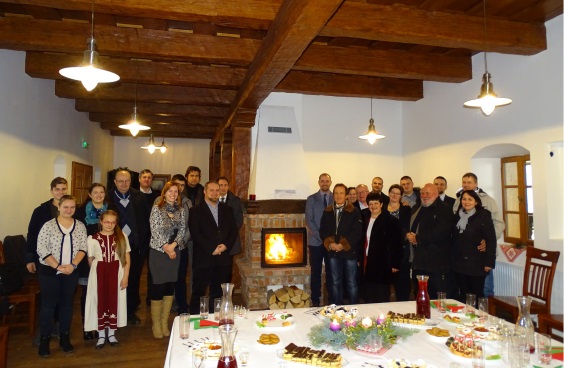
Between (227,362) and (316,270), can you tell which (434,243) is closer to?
(316,270)

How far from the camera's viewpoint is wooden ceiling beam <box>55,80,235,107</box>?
5.30 metres

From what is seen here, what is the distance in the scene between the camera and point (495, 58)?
443 centimetres

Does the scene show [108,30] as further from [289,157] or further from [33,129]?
[289,157]

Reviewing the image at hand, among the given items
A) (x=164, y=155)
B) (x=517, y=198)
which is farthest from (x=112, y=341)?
(x=164, y=155)

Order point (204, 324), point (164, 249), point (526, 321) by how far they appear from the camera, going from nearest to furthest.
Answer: point (526, 321)
point (204, 324)
point (164, 249)

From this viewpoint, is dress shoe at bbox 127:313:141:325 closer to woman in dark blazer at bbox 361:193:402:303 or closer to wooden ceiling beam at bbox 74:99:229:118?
woman in dark blazer at bbox 361:193:402:303

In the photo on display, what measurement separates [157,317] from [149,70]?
282 cm

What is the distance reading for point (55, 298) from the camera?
3.13 metres

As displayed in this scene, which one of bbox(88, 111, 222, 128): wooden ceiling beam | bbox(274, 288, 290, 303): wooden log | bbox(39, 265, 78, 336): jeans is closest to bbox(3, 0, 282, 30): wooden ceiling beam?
bbox(39, 265, 78, 336): jeans

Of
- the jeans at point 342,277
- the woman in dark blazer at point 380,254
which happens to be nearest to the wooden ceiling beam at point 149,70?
the woman in dark blazer at point 380,254

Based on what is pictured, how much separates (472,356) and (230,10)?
2.88 metres

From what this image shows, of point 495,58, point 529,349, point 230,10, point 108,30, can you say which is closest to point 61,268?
point 108,30

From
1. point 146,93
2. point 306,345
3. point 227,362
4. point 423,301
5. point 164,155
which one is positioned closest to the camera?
point 227,362

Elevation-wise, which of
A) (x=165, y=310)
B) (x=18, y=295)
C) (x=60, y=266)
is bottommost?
(x=165, y=310)
